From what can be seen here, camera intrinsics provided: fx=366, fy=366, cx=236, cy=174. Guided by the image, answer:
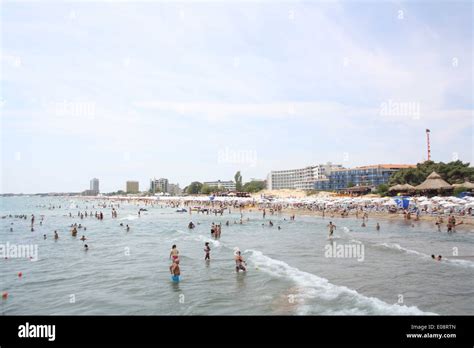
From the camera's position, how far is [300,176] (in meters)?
182

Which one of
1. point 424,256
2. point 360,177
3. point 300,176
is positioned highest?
point 300,176

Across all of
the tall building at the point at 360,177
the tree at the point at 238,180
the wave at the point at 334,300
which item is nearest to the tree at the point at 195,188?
the tree at the point at 238,180

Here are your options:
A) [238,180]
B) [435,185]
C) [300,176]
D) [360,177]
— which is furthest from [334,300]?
[300,176]

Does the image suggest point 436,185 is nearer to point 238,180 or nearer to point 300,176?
point 238,180

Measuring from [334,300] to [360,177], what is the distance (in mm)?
128095

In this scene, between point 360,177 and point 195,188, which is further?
point 195,188

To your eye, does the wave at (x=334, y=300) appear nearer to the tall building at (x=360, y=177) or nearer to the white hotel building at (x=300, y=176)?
the tall building at (x=360, y=177)

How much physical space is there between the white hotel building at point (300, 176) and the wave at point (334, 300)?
467 ft

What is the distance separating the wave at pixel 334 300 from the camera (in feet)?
42.4

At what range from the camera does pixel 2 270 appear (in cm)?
2241
